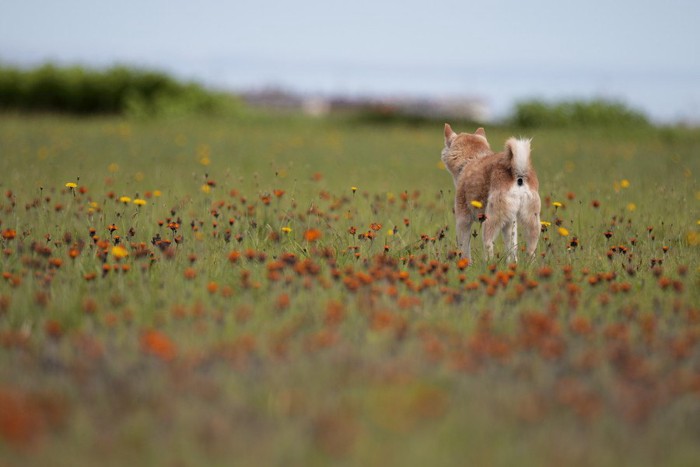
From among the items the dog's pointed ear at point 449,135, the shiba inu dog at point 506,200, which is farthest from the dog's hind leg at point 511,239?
the dog's pointed ear at point 449,135

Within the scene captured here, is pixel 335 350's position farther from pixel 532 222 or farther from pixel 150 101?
pixel 150 101

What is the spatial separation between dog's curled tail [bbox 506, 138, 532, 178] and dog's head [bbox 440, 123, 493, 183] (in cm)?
106

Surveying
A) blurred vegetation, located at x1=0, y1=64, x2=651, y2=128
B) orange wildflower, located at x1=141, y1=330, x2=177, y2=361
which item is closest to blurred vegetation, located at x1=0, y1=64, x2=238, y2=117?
blurred vegetation, located at x1=0, y1=64, x2=651, y2=128

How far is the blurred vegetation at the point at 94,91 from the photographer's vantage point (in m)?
21.2

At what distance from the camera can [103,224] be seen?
590cm

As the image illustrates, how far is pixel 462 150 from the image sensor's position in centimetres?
660

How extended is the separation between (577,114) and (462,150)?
15.7 metres

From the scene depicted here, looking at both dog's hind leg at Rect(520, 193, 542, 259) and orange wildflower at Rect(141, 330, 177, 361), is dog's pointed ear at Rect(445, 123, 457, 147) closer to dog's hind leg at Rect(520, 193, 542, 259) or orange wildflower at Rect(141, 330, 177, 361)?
dog's hind leg at Rect(520, 193, 542, 259)

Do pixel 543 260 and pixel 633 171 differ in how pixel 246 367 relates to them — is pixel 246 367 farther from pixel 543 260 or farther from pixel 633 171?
pixel 633 171

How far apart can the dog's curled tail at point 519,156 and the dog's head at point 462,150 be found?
1.06 m

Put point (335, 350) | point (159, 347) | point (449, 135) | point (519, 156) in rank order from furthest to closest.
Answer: point (449, 135), point (519, 156), point (335, 350), point (159, 347)

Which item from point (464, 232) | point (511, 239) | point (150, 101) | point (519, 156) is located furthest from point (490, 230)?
point (150, 101)

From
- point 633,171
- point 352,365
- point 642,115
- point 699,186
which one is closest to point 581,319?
point 352,365

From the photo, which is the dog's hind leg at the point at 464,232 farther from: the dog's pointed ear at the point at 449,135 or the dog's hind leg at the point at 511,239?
the dog's pointed ear at the point at 449,135
